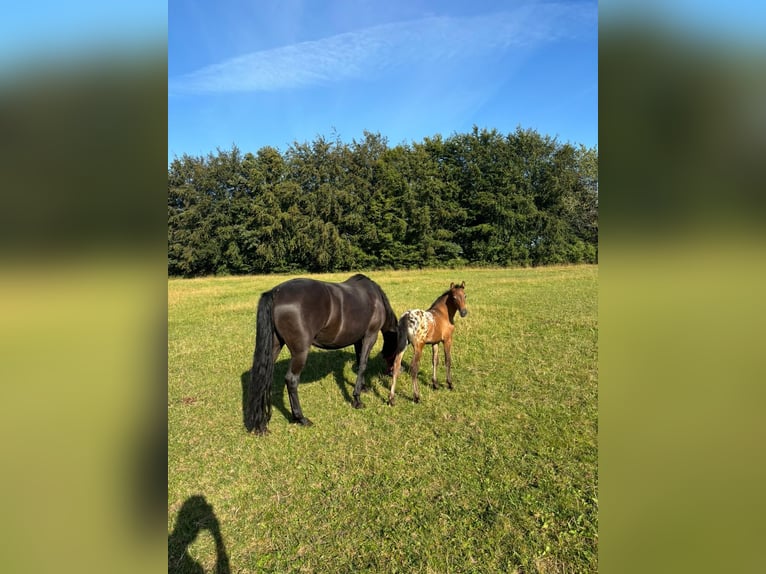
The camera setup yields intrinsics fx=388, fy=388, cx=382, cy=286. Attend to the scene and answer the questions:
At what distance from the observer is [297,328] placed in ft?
17.4

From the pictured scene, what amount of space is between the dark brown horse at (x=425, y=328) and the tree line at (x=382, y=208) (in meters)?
32.1

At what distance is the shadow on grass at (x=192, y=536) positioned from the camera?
312cm

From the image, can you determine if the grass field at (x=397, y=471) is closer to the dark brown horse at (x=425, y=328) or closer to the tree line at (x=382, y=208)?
the dark brown horse at (x=425, y=328)

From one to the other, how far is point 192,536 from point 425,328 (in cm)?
386

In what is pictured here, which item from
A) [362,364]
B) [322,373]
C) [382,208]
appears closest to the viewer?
[362,364]

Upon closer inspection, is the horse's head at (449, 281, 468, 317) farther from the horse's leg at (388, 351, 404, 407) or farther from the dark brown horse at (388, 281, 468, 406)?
the horse's leg at (388, 351, 404, 407)

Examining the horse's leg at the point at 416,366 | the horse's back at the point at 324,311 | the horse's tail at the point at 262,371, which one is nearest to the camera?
the horse's tail at the point at 262,371

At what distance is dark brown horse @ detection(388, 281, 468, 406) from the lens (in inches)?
238

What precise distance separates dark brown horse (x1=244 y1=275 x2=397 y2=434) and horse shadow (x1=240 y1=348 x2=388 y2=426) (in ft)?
2.25
